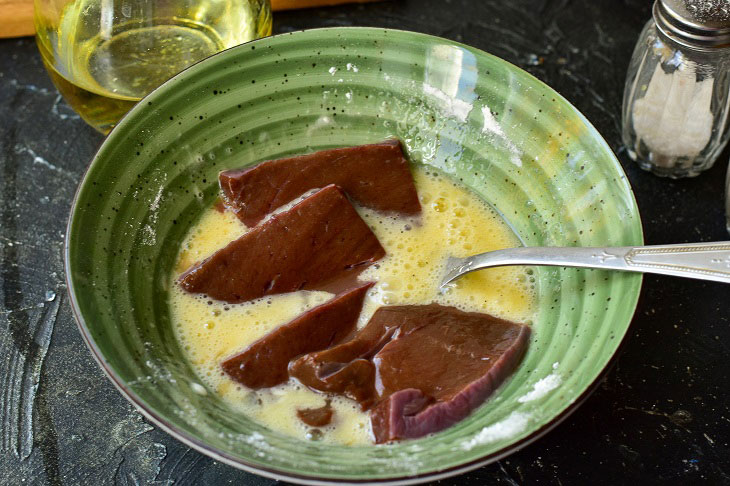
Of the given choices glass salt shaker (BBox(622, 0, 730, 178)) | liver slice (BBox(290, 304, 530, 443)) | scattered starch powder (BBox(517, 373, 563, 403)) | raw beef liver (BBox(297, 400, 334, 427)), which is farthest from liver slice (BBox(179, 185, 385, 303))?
glass salt shaker (BBox(622, 0, 730, 178))

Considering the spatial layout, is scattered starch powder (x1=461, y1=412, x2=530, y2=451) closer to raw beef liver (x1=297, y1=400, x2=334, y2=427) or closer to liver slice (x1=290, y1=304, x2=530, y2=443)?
liver slice (x1=290, y1=304, x2=530, y2=443)

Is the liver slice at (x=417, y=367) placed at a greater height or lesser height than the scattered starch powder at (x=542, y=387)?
lesser

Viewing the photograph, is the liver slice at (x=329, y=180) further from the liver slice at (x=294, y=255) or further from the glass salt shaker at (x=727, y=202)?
the glass salt shaker at (x=727, y=202)

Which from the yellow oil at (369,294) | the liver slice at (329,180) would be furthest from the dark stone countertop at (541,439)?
the liver slice at (329,180)

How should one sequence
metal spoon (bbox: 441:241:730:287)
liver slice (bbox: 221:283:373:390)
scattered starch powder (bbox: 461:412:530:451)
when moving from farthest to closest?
liver slice (bbox: 221:283:373:390)
metal spoon (bbox: 441:241:730:287)
scattered starch powder (bbox: 461:412:530:451)

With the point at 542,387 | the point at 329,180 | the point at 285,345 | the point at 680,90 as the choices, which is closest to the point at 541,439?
the point at 542,387

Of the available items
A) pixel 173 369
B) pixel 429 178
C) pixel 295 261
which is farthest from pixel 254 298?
pixel 429 178

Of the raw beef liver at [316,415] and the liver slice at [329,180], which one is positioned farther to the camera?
the liver slice at [329,180]
